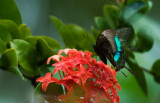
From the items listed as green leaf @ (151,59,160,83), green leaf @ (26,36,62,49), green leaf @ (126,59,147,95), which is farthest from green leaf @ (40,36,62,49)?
green leaf @ (151,59,160,83)

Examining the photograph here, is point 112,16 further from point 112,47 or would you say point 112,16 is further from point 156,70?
point 112,47

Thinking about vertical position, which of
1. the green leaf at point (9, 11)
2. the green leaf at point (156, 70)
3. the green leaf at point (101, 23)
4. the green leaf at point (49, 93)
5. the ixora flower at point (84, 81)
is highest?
the green leaf at point (9, 11)

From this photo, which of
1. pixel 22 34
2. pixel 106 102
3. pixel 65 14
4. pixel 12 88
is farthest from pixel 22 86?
pixel 106 102

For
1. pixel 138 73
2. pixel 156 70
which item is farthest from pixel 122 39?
pixel 156 70

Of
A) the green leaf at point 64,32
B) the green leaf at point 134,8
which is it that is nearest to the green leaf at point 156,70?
the green leaf at point 134,8

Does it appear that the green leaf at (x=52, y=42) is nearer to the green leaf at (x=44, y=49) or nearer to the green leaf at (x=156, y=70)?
the green leaf at (x=44, y=49)

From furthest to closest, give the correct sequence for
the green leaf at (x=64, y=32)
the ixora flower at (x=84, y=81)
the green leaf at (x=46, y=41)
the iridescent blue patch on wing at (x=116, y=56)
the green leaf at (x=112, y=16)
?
the green leaf at (x=112, y=16)
the green leaf at (x=64, y=32)
the green leaf at (x=46, y=41)
the iridescent blue patch on wing at (x=116, y=56)
the ixora flower at (x=84, y=81)

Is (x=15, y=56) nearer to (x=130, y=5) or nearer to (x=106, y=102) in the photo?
(x=106, y=102)
